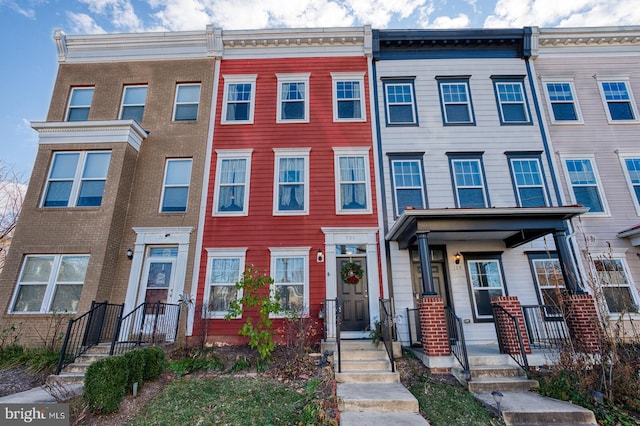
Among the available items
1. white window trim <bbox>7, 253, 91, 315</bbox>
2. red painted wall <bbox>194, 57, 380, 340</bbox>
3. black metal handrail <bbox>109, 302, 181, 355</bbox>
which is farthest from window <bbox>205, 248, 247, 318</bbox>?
white window trim <bbox>7, 253, 91, 315</bbox>

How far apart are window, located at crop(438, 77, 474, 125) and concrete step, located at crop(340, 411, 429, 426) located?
8908 mm

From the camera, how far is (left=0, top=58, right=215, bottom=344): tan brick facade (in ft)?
27.1

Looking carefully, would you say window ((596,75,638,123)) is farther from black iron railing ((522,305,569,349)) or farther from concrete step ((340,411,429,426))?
concrete step ((340,411,429,426))

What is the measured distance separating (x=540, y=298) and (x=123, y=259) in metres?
12.2

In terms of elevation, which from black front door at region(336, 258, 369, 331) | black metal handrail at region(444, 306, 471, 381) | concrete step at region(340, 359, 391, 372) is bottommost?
concrete step at region(340, 359, 391, 372)

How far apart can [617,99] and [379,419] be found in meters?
13.5

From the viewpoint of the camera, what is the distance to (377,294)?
8.50 m

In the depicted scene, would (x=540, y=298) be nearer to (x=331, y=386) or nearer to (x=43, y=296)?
(x=331, y=386)

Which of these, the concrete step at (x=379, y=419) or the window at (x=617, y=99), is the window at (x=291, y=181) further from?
the window at (x=617, y=99)

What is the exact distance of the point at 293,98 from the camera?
1074 cm

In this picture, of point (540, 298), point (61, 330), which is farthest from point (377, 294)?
point (61, 330)

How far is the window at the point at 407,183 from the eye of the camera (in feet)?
30.7

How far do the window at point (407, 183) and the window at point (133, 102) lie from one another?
30.0 ft

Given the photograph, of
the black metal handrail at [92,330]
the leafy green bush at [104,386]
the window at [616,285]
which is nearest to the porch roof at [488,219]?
the window at [616,285]
